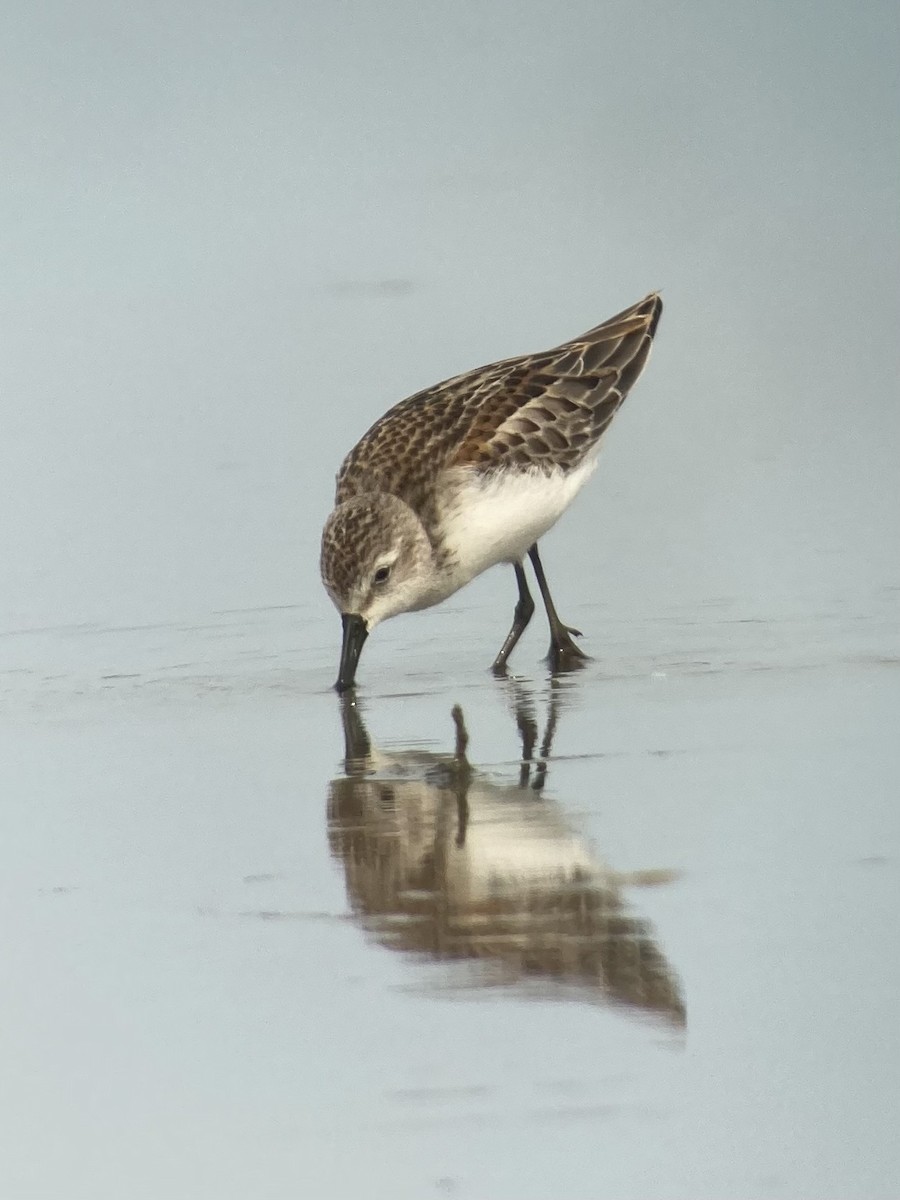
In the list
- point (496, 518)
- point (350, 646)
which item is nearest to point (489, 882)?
point (350, 646)

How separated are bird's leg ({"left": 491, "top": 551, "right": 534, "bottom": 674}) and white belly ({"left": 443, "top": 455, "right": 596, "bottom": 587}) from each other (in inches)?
3.8

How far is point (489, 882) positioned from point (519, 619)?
250 centimetres

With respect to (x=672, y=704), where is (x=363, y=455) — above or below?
above

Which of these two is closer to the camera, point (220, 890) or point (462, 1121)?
point (462, 1121)

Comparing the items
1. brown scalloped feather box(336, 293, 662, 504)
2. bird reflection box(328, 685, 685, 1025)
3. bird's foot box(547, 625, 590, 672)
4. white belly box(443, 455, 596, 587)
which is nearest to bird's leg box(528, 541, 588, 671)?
bird's foot box(547, 625, 590, 672)

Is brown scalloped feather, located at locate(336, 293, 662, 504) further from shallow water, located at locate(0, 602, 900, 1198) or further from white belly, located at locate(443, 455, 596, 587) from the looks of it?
shallow water, located at locate(0, 602, 900, 1198)

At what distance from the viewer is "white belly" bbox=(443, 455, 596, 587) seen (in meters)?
6.11

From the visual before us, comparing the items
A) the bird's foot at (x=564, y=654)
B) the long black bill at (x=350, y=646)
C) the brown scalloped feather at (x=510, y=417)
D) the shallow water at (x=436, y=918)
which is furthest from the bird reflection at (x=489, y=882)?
the brown scalloped feather at (x=510, y=417)

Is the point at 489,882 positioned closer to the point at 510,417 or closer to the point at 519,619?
the point at 519,619

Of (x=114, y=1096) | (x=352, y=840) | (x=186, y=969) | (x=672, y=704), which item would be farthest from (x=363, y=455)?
(x=114, y=1096)

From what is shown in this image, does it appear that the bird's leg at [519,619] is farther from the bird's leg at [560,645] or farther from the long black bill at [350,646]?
the long black bill at [350,646]

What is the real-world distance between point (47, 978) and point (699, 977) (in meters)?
1.11

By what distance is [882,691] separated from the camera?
207 inches

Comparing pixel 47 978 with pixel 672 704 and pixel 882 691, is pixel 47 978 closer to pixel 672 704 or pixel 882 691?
pixel 672 704
